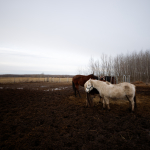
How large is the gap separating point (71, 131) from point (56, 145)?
0.72m

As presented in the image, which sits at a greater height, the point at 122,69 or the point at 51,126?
the point at 122,69

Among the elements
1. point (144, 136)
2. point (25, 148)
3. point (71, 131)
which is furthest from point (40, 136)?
point (144, 136)

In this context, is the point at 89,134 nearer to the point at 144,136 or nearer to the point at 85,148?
the point at 85,148

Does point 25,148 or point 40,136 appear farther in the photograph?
point 40,136

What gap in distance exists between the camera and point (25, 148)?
2234mm

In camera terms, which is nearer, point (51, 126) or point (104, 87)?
point (51, 126)

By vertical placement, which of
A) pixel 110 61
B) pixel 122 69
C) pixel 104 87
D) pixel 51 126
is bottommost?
pixel 51 126

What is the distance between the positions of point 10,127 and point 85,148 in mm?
2642

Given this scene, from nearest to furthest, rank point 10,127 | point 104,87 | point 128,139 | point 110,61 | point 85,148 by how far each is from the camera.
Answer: point 85,148, point 128,139, point 10,127, point 104,87, point 110,61

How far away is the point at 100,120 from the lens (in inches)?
143

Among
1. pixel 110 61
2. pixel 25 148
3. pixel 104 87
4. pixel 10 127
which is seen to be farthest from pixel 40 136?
pixel 110 61

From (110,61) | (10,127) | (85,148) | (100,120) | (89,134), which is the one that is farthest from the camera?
(110,61)

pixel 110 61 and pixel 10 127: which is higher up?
pixel 110 61

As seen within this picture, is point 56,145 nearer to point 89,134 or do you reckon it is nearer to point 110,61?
point 89,134
